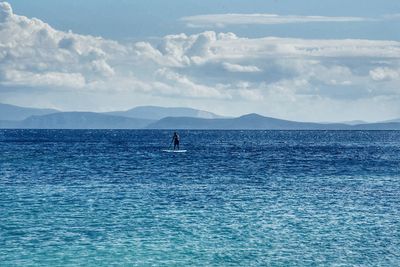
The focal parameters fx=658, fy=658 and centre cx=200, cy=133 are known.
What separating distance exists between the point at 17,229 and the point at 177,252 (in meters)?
11.4

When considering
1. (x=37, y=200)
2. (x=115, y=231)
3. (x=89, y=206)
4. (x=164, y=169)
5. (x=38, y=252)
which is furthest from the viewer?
(x=164, y=169)

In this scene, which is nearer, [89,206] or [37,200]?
[89,206]

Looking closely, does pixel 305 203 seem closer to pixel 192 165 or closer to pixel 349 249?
pixel 349 249

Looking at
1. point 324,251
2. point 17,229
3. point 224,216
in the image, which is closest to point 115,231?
A: point 17,229

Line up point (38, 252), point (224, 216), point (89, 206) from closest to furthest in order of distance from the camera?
1. point (38, 252)
2. point (224, 216)
3. point (89, 206)

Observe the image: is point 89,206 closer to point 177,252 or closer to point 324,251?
point 177,252

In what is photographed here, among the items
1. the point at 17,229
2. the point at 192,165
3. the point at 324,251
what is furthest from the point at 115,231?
the point at 192,165

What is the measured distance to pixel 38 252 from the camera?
34.9 meters

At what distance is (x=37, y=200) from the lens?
178 ft

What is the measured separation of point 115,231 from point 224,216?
8.97 meters

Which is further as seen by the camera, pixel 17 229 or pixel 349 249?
pixel 17 229

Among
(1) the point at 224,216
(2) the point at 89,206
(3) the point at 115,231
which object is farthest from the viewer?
(2) the point at 89,206

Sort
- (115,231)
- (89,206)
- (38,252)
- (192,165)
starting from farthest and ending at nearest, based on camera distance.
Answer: (192,165)
(89,206)
(115,231)
(38,252)

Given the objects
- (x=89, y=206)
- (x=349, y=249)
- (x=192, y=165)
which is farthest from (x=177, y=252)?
(x=192, y=165)
